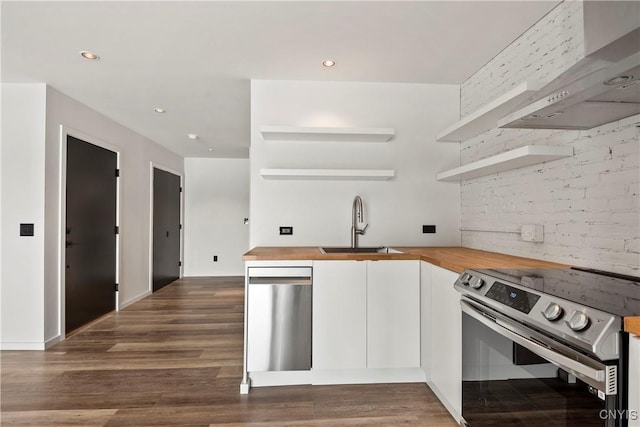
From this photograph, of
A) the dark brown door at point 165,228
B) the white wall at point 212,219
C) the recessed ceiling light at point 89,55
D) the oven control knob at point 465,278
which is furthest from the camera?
the white wall at point 212,219

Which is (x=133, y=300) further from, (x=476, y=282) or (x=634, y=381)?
(x=634, y=381)

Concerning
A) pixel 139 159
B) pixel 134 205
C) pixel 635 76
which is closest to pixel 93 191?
pixel 134 205

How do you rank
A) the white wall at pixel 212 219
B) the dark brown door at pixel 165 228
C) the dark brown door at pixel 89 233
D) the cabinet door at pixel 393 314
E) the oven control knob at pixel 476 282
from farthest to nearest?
1. the white wall at pixel 212 219
2. the dark brown door at pixel 165 228
3. the dark brown door at pixel 89 233
4. the cabinet door at pixel 393 314
5. the oven control knob at pixel 476 282

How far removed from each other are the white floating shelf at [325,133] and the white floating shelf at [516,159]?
0.67 metres

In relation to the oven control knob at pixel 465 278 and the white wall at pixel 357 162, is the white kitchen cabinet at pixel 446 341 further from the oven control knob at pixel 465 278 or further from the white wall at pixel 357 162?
the white wall at pixel 357 162

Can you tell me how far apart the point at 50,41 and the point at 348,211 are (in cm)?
249

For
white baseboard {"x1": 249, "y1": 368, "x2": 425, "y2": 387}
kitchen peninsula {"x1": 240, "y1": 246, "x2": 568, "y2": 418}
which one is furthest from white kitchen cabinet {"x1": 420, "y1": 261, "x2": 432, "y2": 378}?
white baseboard {"x1": 249, "y1": 368, "x2": 425, "y2": 387}

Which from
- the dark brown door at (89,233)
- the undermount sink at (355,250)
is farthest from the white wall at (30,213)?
the undermount sink at (355,250)

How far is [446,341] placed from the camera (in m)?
1.95

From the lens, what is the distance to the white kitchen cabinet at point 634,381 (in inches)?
34.0

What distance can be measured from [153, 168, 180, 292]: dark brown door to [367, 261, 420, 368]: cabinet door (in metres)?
4.20

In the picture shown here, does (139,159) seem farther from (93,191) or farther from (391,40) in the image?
(391,40)

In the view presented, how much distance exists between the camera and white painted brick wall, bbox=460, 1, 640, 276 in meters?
1.56

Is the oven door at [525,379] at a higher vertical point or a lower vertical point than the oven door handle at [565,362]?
lower
